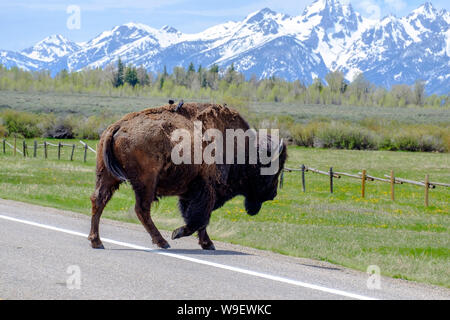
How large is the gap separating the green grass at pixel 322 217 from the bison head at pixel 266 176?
85 centimetres

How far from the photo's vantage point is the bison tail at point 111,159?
8117 millimetres

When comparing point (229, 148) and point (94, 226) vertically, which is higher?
point (229, 148)

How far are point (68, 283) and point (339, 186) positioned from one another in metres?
24.3

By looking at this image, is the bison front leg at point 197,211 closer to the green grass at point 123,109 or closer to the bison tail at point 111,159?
the bison tail at point 111,159

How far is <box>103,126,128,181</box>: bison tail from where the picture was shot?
8.12 m

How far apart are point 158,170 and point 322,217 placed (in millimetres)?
10097

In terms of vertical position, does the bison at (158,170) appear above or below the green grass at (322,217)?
above

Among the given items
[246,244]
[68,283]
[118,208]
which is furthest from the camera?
[118,208]

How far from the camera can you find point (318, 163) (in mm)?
44312

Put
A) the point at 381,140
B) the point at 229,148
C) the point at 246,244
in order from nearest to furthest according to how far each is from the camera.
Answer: the point at 229,148 < the point at 246,244 < the point at 381,140

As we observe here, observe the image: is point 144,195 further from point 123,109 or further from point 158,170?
point 123,109

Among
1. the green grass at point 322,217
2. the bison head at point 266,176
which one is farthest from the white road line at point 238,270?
the bison head at point 266,176

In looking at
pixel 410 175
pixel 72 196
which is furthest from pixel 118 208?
pixel 410 175
